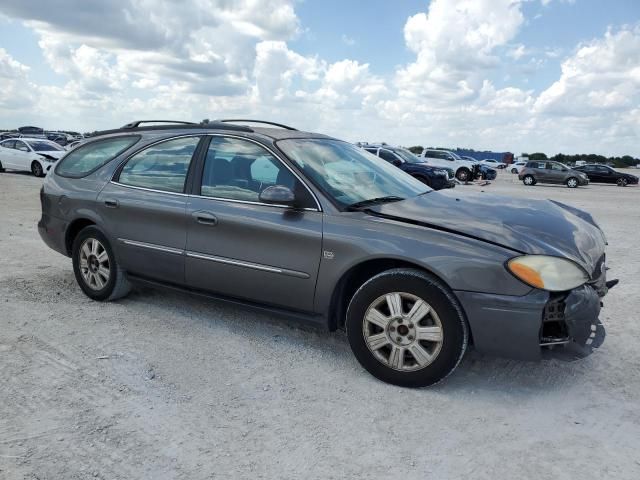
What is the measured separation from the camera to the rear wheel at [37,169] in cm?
2092

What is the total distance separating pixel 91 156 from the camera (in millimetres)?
5176

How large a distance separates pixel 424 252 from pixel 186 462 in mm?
1740

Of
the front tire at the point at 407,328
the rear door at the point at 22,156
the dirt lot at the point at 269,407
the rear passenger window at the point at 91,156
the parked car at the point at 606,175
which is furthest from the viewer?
the parked car at the point at 606,175

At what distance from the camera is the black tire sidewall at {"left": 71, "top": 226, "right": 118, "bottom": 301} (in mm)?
4832

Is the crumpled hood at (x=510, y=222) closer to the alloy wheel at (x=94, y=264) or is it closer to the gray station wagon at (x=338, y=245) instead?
the gray station wagon at (x=338, y=245)

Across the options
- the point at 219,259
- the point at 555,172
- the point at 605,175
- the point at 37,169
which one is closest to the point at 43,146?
the point at 37,169

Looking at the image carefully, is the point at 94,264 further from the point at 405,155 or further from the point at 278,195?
the point at 405,155

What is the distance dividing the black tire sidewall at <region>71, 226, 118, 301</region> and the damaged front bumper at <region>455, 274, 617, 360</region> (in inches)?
122

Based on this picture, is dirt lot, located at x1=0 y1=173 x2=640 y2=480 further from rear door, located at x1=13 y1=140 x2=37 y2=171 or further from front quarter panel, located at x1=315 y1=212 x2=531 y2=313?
Answer: rear door, located at x1=13 y1=140 x2=37 y2=171

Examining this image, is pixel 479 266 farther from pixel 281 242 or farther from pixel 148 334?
pixel 148 334

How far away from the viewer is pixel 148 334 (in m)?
4.25

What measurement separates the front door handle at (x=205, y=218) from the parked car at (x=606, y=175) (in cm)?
3162

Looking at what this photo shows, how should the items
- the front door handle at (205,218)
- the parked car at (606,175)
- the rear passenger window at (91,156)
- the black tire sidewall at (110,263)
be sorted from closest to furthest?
the front door handle at (205,218), the black tire sidewall at (110,263), the rear passenger window at (91,156), the parked car at (606,175)

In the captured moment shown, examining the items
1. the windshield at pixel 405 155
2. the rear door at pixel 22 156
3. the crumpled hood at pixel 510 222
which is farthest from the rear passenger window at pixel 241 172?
the rear door at pixel 22 156
